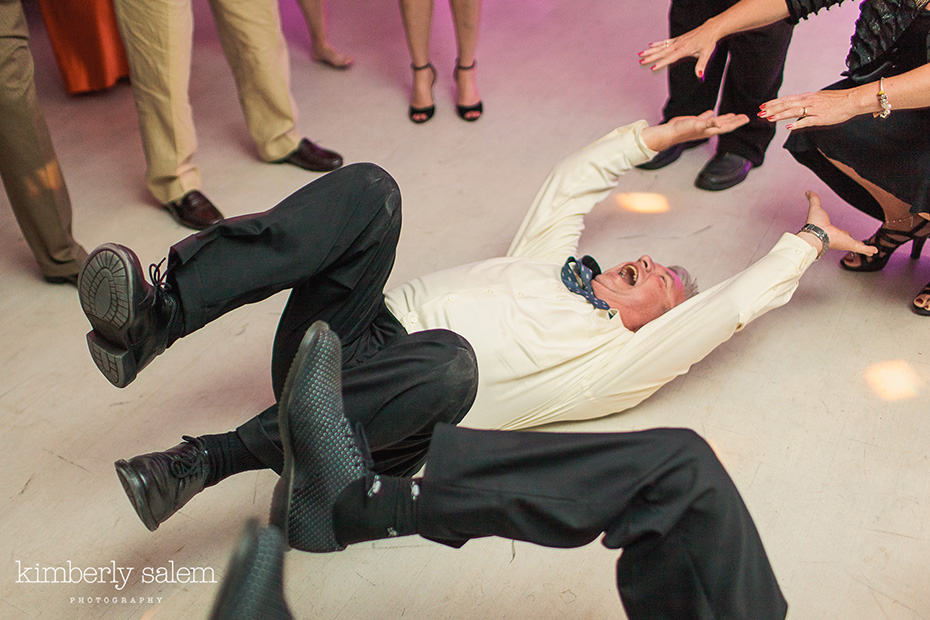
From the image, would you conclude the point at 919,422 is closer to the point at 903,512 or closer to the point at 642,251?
the point at 903,512

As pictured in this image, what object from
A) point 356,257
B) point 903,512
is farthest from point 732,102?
point 356,257

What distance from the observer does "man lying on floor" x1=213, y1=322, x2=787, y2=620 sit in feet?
3.26

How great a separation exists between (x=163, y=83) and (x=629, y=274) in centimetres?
124

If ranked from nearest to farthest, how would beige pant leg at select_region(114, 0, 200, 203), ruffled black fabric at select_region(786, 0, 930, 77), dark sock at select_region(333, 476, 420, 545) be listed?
dark sock at select_region(333, 476, 420, 545), ruffled black fabric at select_region(786, 0, 930, 77), beige pant leg at select_region(114, 0, 200, 203)

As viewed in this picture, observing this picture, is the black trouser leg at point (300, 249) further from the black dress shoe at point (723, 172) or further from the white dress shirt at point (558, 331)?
the black dress shoe at point (723, 172)

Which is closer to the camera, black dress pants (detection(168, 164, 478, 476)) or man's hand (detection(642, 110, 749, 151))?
black dress pants (detection(168, 164, 478, 476))

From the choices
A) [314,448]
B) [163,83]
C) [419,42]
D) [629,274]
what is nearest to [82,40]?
[163,83]

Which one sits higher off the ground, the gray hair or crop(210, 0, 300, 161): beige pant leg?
crop(210, 0, 300, 161): beige pant leg

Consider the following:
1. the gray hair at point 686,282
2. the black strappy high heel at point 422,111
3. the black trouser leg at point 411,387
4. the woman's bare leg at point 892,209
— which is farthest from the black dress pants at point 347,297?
the black strappy high heel at point 422,111

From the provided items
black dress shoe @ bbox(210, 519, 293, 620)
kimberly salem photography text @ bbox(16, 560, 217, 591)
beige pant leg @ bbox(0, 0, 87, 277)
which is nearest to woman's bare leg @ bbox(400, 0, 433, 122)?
beige pant leg @ bbox(0, 0, 87, 277)

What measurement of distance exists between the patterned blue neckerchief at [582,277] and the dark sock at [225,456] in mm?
663

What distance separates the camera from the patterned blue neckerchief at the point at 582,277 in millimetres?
1593

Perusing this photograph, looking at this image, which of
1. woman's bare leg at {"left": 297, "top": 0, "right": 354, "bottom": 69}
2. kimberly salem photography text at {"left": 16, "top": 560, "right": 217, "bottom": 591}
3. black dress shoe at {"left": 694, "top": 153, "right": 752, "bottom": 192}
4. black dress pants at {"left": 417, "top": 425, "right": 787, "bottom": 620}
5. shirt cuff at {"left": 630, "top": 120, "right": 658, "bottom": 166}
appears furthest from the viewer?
woman's bare leg at {"left": 297, "top": 0, "right": 354, "bottom": 69}

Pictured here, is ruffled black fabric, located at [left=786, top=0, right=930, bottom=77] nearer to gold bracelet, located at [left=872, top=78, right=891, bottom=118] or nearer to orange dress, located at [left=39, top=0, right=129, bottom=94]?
gold bracelet, located at [left=872, top=78, right=891, bottom=118]
